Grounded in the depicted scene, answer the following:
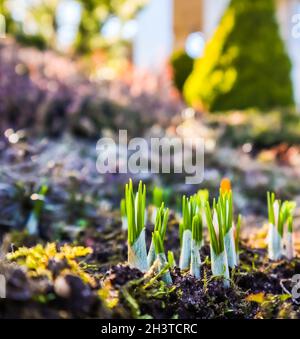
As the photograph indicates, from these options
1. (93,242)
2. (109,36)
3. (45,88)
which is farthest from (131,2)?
(93,242)

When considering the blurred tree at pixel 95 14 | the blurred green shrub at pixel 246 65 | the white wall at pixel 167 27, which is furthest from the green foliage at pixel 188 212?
the blurred tree at pixel 95 14

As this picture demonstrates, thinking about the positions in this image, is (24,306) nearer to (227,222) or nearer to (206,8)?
(227,222)

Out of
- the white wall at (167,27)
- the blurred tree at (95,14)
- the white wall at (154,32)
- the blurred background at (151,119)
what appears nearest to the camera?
the blurred background at (151,119)

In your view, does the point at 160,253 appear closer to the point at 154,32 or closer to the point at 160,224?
the point at 160,224

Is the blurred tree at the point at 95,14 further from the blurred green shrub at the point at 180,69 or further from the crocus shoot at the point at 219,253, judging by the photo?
the crocus shoot at the point at 219,253

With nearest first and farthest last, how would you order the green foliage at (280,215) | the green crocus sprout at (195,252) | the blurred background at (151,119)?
the green crocus sprout at (195,252) → the green foliage at (280,215) → the blurred background at (151,119)

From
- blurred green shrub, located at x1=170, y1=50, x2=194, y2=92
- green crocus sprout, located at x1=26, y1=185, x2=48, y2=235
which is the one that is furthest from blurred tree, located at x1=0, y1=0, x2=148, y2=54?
green crocus sprout, located at x1=26, y1=185, x2=48, y2=235
